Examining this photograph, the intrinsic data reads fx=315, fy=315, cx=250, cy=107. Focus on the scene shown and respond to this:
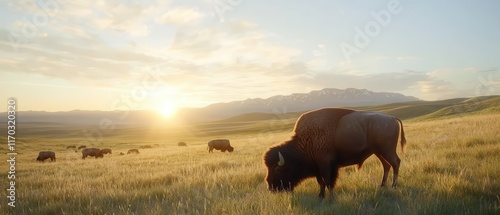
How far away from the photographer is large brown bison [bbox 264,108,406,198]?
6.42 m

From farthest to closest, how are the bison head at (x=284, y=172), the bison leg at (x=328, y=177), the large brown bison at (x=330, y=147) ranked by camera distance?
1. the bison head at (x=284, y=172)
2. the large brown bison at (x=330, y=147)
3. the bison leg at (x=328, y=177)

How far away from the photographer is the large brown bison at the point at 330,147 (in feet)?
21.1

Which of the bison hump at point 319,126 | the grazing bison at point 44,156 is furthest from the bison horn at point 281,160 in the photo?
the grazing bison at point 44,156

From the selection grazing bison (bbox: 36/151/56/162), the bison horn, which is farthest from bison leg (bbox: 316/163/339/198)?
grazing bison (bbox: 36/151/56/162)

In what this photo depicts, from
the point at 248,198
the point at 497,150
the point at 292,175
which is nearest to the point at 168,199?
the point at 248,198

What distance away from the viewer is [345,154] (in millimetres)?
6496

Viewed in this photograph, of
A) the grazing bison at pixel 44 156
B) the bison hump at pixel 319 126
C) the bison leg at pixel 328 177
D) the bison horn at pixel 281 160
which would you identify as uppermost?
the bison hump at pixel 319 126

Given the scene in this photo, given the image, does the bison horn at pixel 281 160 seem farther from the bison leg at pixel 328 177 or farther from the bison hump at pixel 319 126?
the bison leg at pixel 328 177

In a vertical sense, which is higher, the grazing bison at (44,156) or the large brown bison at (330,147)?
the large brown bison at (330,147)

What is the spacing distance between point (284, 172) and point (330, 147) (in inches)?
43.9

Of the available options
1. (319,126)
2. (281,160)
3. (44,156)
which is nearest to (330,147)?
(319,126)

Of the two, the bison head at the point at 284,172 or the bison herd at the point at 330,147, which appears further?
the bison head at the point at 284,172

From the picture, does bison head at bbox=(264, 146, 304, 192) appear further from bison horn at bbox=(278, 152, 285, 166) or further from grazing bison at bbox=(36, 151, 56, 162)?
grazing bison at bbox=(36, 151, 56, 162)

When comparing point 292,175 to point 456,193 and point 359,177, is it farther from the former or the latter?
point 456,193
